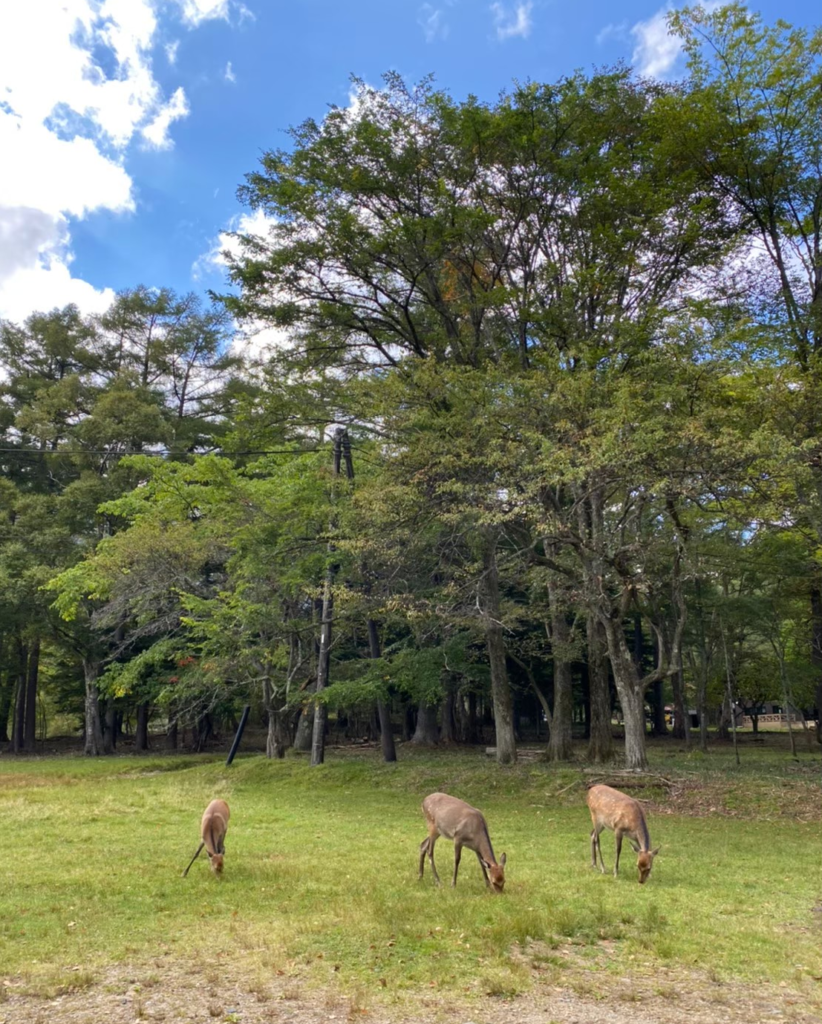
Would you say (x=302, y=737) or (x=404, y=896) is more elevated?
(x=404, y=896)

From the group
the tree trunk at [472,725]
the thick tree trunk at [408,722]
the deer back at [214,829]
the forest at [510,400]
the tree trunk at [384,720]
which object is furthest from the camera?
the thick tree trunk at [408,722]

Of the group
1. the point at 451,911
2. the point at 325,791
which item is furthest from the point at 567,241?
the point at 451,911

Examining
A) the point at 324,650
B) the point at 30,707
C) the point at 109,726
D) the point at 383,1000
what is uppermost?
the point at 324,650

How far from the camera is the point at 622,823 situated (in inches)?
348

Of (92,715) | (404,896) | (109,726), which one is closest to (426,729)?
(92,715)

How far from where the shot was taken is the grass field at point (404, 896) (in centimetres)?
591

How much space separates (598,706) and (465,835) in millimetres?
14292

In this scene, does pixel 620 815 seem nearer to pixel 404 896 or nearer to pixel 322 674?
pixel 404 896

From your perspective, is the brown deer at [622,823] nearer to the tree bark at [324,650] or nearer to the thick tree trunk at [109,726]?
the tree bark at [324,650]

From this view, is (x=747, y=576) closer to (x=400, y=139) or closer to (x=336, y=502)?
(x=336, y=502)

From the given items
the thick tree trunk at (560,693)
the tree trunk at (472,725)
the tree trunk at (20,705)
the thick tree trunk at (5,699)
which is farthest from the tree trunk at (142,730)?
the thick tree trunk at (560,693)

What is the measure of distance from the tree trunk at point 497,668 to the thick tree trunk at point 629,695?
3.04 m

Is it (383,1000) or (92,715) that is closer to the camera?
(383,1000)

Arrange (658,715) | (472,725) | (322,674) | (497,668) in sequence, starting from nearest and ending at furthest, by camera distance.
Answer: (497,668) → (322,674) → (472,725) → (658,715)
